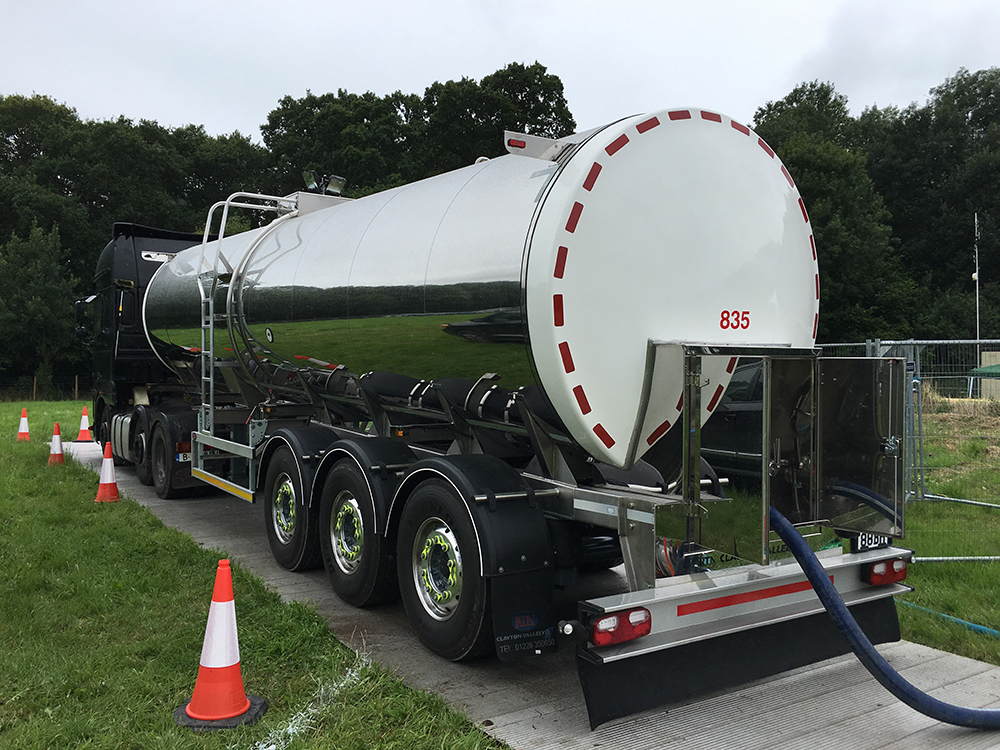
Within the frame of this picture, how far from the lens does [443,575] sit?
15.1 feet

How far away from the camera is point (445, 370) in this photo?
487cm

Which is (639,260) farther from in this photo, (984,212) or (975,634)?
(984,212)

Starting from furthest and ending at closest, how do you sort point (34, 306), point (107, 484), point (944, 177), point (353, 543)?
point (944, 177) < point (34, 306) < point (107, 484) < point (353, 543)

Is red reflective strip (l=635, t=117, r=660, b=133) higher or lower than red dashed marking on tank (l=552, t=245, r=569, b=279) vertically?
higher

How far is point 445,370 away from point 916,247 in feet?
152

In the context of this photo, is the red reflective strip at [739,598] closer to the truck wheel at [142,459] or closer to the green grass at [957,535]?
the green grass at [957,535]

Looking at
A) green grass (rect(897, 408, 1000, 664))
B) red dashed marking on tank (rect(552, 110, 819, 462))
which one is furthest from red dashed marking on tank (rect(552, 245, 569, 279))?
green grass (rect(897, 408, 1000, 664))

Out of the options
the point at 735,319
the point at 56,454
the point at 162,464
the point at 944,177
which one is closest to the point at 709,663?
the point at 735,319

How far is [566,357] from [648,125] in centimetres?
125

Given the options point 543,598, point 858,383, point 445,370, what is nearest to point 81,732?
point 543,598

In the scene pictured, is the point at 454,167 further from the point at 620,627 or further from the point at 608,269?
the point at 620,627

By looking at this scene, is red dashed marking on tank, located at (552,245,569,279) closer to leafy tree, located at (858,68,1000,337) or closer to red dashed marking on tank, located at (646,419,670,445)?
red dashed marking on tank, located at (646,419,670,445)

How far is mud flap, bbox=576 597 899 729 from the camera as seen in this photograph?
3617 mm

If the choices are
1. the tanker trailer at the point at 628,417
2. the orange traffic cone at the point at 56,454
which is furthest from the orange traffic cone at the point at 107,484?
the tanker trailer at the point at 628,417
